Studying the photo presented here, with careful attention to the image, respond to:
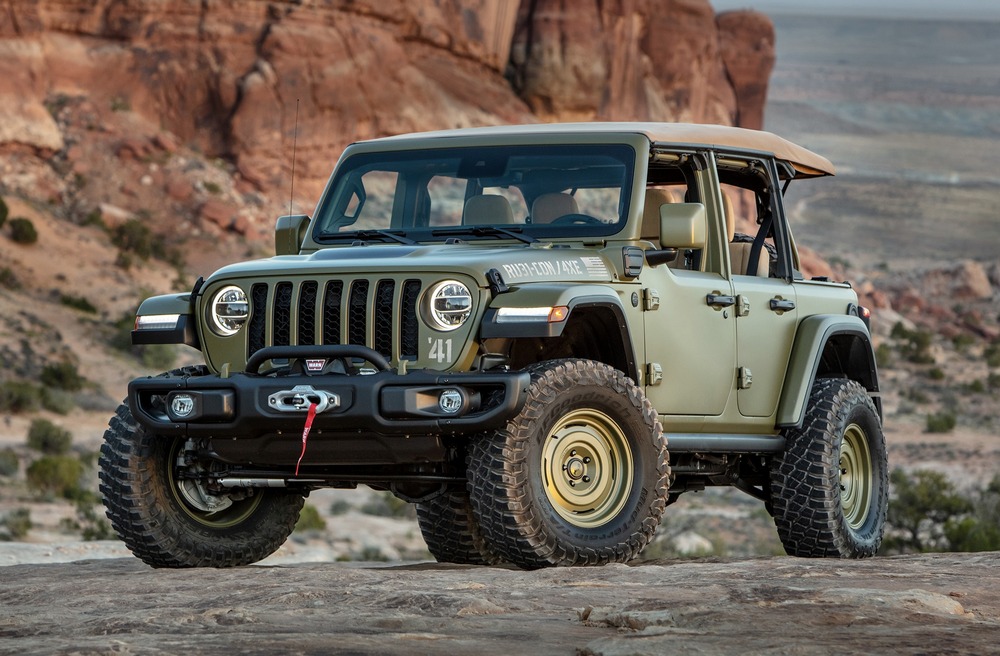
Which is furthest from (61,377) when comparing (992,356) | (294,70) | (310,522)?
(992,356)

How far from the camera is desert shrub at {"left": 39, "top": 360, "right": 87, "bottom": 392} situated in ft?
109

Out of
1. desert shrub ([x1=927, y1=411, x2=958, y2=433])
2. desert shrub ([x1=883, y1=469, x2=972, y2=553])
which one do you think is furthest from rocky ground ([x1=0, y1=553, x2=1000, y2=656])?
desert shrub ([x1=927, y1=411, x2=958, y2=433])

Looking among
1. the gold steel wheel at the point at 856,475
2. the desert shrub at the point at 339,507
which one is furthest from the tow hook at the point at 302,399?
the desert shrub at the point at 339,507

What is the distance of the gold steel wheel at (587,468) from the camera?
7129mm

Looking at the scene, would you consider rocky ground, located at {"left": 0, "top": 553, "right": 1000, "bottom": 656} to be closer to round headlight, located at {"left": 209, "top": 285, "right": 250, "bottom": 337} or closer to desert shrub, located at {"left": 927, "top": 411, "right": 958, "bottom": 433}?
round headlight, located at {"left": 209, "top": 285, "right": 250, "bottom": 337}

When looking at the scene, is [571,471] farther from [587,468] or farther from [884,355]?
[884,355]

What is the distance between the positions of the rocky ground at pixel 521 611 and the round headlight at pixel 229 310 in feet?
3.89

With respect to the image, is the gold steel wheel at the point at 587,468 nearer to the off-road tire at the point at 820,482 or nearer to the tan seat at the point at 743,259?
the off-road tire at the point at 820,482

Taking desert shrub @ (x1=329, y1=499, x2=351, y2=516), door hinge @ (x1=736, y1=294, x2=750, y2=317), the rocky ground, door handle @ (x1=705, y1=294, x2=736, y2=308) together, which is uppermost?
door handle @ (x1=705, y1=294, x2=736, y2=308)

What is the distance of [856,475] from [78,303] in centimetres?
3254

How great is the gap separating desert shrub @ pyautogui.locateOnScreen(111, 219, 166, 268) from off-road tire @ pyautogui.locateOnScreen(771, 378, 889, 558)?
37.0 meters

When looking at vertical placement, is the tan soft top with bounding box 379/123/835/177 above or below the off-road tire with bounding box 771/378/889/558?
above

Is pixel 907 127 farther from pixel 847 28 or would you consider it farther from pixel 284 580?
pixel 284 580

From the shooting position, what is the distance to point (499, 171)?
8.33 metres
